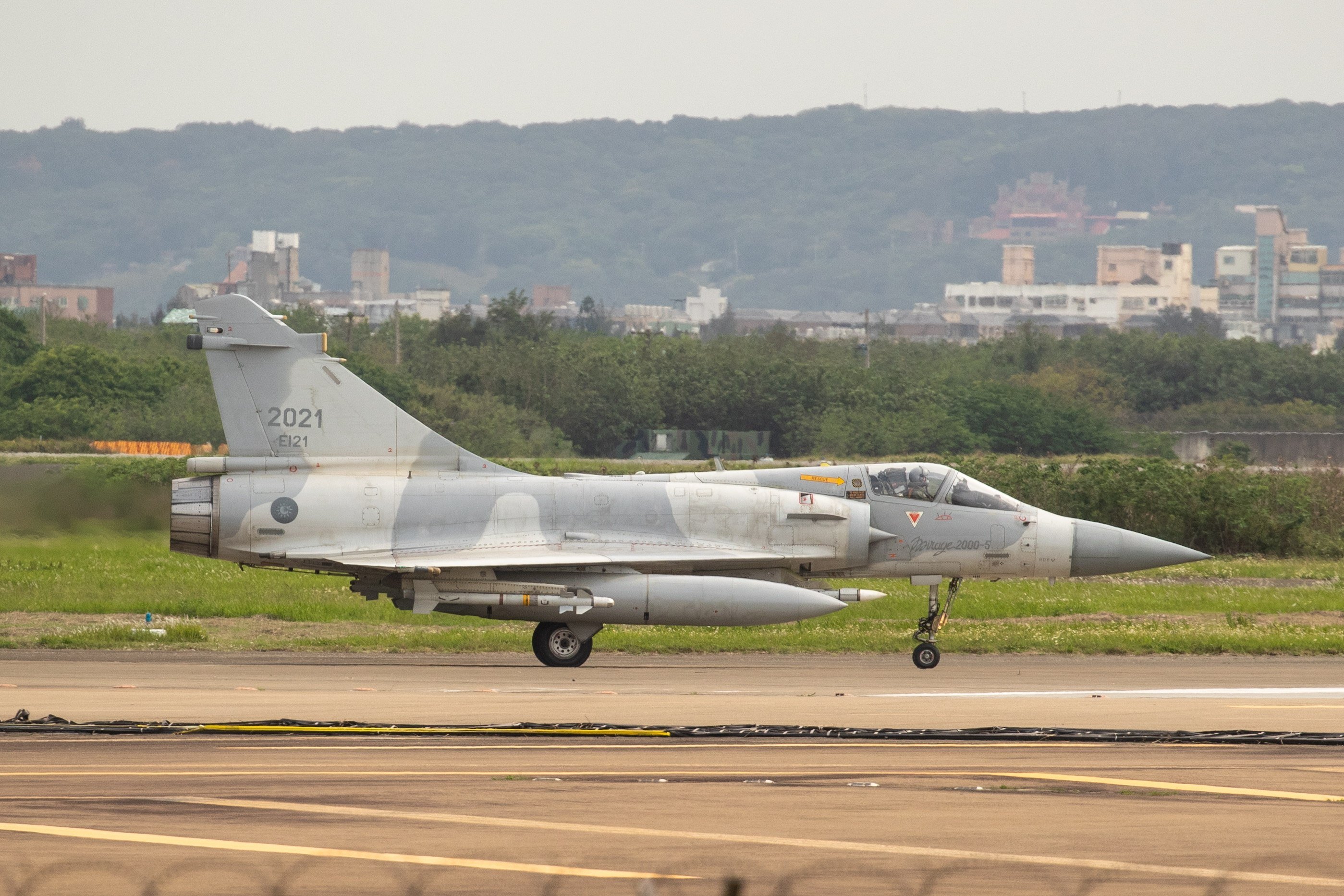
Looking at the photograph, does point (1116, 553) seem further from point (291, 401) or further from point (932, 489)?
point (291, 401)

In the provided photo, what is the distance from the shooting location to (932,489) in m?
19.2

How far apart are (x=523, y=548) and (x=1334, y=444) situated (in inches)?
2384

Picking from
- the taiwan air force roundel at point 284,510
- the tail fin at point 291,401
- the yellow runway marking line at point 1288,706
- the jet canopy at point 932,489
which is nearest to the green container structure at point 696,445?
the jet canopy at point 932,489

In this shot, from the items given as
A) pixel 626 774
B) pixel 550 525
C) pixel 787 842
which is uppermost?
pixel 550 525

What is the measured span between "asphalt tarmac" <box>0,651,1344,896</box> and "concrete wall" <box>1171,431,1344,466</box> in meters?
57.8

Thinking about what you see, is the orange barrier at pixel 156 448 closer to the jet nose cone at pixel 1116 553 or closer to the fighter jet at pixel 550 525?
the fighter jet at pixel 550 525

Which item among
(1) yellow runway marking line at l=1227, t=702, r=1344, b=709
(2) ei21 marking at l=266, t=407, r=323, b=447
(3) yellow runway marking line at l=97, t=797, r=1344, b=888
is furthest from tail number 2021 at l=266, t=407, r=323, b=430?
(1) yellow runway marking line at l=1227, t=702, r=1344, b=709

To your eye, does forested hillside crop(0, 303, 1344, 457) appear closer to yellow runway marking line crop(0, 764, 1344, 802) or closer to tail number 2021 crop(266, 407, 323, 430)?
tail number 2021 crop(266, 407, 323, 430)

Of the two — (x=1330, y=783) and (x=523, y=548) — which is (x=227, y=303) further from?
(x=1330, y=783)

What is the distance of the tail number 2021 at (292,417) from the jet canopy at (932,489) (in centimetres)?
667

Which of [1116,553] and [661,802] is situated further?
[1116,553]

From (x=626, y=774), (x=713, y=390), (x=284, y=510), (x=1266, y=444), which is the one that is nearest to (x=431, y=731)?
(x=626, y=774)

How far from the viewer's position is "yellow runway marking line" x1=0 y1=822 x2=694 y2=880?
266 inches

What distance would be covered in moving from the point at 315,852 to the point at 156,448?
45537 mm
